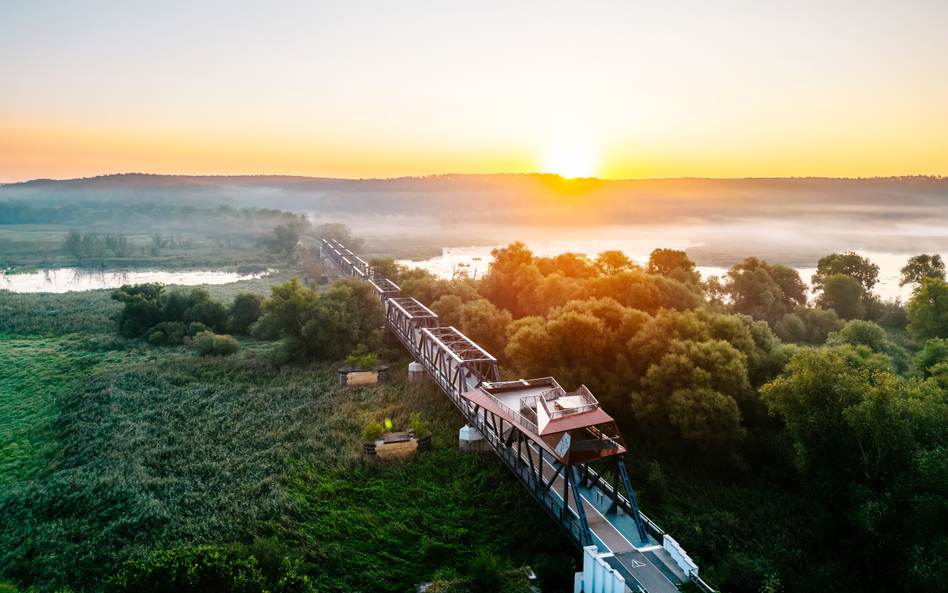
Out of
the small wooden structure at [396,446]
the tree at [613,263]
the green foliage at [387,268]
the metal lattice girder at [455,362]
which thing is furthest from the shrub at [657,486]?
the green foliage at [387,268]

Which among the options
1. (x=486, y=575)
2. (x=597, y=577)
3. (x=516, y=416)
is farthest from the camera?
(x=516, y=416)

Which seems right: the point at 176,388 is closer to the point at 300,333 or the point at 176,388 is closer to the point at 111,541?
the point at 300,333

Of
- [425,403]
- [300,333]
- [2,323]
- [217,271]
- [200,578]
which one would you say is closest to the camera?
[200,578]

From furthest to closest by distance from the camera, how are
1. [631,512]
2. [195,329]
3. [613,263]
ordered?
[613,263] → [195,329] → [631,512]

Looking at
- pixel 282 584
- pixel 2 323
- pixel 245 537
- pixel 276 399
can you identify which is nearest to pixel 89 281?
pixel 2 323

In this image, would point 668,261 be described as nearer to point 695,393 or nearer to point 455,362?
point 455,362

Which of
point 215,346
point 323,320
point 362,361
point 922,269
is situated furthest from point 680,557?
point 922,269

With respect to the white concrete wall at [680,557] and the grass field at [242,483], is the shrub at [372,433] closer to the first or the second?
the grass field at [242,483]
